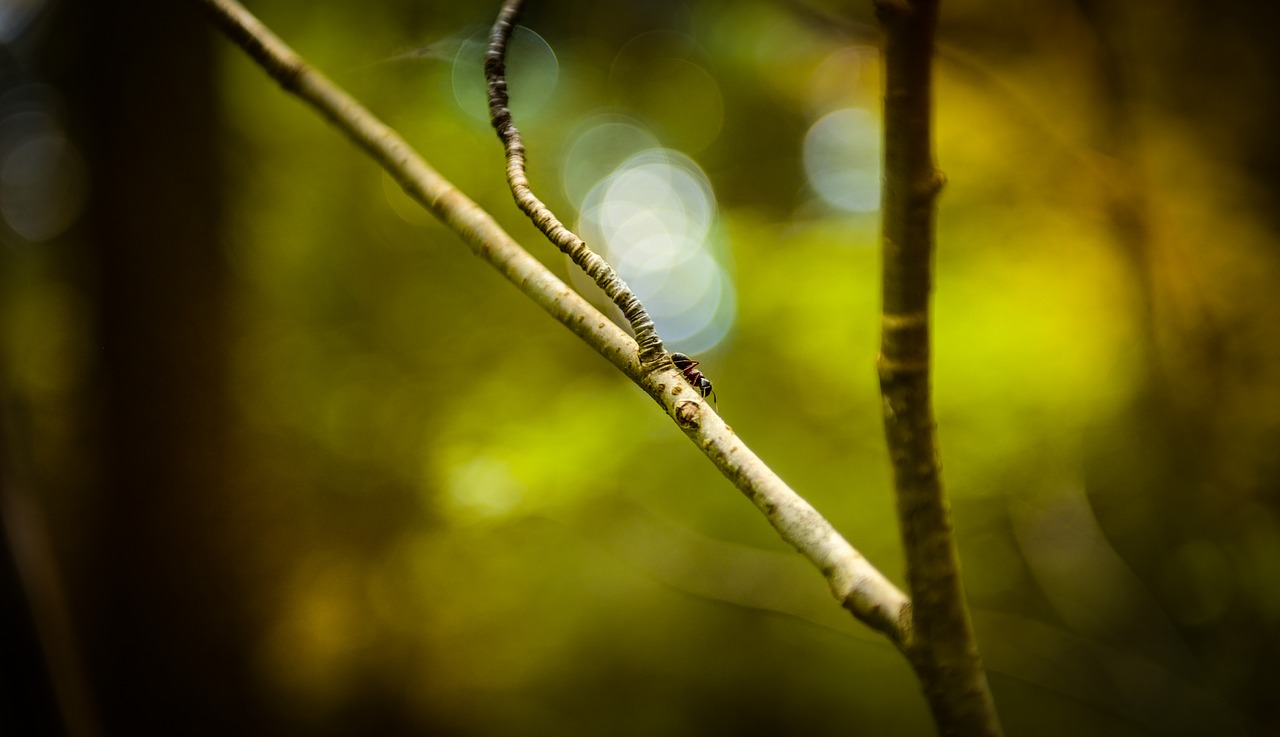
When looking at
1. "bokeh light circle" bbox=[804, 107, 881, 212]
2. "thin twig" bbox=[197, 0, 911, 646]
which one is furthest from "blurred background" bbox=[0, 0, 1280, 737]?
"thin twig" bbox=[197, 0, 911, 646]

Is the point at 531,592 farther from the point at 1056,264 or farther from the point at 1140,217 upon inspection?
the point at 1140,217

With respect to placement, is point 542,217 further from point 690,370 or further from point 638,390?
point 638,390

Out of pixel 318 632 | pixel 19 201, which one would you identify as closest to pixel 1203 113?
pixel 318 632

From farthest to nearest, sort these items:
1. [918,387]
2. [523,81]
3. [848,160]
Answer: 1. [848,160]
2. [523,81]
3. [918,387]

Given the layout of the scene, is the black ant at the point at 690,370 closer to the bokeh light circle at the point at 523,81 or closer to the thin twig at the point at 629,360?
the thin twig at the point at 629,360

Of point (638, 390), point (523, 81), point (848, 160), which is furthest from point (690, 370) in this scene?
point (848, 160)
